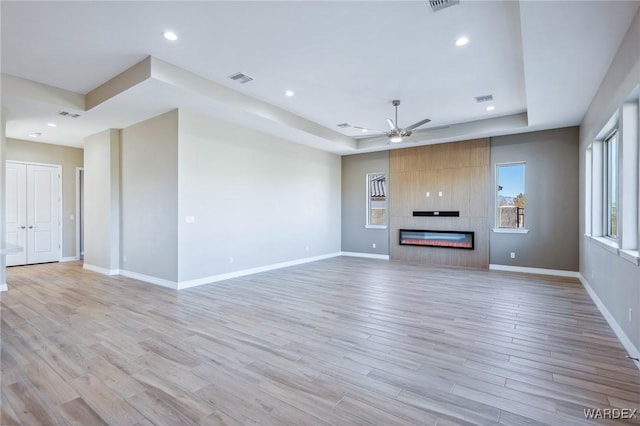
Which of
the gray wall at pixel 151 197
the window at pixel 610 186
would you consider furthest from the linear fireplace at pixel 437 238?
the gray wall at pixel 151 197

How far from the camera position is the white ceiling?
10.1 feet

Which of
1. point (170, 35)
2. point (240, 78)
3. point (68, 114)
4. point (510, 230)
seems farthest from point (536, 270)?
point (68, 114)

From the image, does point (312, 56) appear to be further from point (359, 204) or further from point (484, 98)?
point (359, 204)

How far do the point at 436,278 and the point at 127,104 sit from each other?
634 cm

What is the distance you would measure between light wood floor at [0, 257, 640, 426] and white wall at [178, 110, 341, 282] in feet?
3.79

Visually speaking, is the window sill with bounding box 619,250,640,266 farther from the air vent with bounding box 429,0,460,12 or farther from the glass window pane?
the air vent with bounding box 429,0,460,12

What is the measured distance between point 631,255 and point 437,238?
5.21m

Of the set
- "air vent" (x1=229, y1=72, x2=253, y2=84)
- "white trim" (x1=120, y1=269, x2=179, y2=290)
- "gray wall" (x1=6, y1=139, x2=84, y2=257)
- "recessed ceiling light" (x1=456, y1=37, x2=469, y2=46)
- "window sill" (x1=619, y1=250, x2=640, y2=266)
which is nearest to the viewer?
"window sill" (x1=619, y1=250, x2=640, y2=266)

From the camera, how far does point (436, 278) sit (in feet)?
20.6

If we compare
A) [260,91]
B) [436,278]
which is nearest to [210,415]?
[260,91]

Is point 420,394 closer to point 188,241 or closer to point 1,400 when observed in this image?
point 1,400

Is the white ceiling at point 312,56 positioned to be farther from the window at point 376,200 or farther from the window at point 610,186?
the window at point 376,200

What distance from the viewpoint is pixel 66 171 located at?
8258mm

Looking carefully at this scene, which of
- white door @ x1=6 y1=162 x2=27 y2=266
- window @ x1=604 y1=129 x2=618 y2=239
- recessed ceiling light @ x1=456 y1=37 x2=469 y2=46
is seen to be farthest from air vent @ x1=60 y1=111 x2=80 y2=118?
A: window @ x1=604 y1=129 x2=618 y2=239
